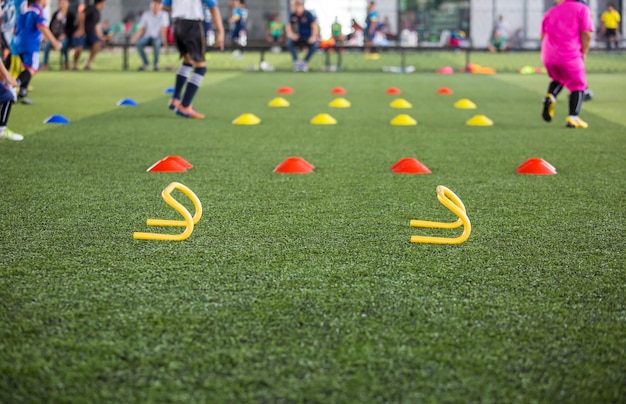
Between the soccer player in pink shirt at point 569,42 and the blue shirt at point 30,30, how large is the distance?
18.6ft

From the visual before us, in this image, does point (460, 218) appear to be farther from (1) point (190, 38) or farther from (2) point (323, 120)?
(1) point (190, 38)

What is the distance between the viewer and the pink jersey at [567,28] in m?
8.99

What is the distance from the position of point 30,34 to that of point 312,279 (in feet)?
24.4

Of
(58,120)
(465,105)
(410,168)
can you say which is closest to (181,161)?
(410,168)

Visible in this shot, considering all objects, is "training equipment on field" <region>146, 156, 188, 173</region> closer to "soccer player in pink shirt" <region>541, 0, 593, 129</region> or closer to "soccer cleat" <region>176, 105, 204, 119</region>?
"soccer cleat" <region>176, 105, 204, 119</region>

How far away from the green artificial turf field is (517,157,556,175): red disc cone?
4.4 inches

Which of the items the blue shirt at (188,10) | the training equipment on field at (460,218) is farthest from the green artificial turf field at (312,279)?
the blue shirt at (188,10)

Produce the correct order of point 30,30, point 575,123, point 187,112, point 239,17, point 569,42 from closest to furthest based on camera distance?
1. point 569,42
2. point 575,123
3. point 30,30
4. point 187,112
5. point 239,17

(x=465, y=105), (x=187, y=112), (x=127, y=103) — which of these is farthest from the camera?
(x=127, y=103)

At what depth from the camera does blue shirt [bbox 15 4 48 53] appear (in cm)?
954

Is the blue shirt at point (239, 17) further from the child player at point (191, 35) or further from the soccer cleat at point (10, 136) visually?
the soccer cleat at point (10, 136)

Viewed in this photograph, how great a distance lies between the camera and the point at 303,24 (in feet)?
75.0

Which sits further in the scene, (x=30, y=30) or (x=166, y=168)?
(x=30, y=30)

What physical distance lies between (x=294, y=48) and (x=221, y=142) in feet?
51.5
